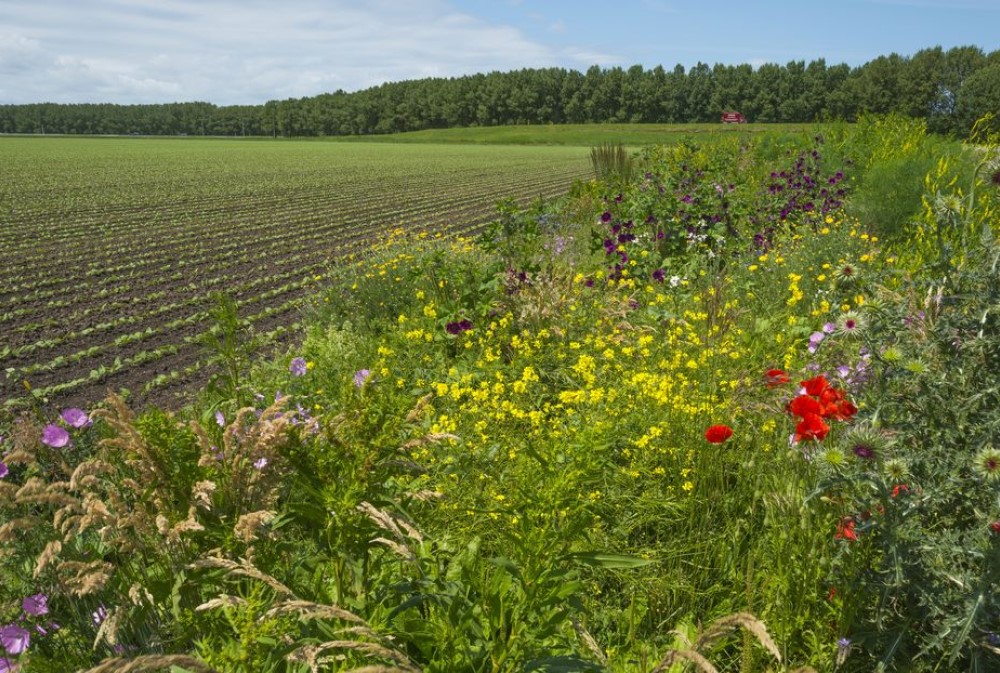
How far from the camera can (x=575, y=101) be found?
10369 cm

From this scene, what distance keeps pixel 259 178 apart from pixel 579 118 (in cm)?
8172

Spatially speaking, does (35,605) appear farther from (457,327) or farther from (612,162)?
(612,162)

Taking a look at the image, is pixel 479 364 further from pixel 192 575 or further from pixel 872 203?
pixel 872 203

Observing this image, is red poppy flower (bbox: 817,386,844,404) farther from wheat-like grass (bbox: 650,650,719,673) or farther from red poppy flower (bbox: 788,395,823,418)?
wheat-like grass (bbox: 650,650,719,673)

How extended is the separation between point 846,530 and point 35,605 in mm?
2364

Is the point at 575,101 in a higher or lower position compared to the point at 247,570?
higher

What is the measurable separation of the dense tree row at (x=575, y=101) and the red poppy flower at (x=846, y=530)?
3283 inches

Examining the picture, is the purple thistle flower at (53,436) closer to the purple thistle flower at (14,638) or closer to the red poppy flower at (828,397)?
the purple thistle flower at (14,638)

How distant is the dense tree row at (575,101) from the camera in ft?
258

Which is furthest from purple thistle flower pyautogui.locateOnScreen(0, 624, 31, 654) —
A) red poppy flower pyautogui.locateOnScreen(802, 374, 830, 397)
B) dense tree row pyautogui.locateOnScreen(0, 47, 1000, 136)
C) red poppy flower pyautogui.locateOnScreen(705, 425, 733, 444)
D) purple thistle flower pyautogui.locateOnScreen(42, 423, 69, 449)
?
dense tree row pyautogui.locateOnScreen(0, 47, 1000, 136)

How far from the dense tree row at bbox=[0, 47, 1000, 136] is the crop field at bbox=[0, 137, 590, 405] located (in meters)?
66.3

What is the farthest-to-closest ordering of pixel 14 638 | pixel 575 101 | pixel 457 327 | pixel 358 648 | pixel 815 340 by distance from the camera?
pixel 575 101 < pixel 457 327 < pixel 815 340 < pixel 14 638 < pixel 358 648

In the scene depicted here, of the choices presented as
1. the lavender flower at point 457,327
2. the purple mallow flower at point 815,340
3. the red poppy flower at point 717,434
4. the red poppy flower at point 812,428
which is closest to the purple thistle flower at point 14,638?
the red poppy flower at point 717,434

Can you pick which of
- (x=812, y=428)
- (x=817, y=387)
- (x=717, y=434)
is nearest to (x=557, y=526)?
(x=717, y=434)
